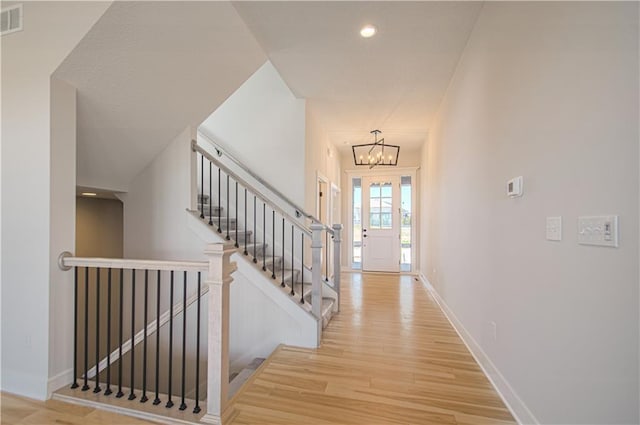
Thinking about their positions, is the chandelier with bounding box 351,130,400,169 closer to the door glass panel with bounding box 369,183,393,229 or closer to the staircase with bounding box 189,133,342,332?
the door glass panel with bounding box 369,183,393,229

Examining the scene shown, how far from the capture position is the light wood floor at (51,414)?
182cm

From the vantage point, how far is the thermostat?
179 centimetres

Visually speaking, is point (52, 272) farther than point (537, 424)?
Yes

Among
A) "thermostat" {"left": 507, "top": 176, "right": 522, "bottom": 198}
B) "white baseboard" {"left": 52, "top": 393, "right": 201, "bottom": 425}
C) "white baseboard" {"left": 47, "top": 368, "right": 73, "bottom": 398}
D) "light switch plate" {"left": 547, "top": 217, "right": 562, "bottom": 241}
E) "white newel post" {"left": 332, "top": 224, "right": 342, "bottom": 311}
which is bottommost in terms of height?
"white baseboard" {"left": 52, "top": 393, "right": 201, "bottom": 425}

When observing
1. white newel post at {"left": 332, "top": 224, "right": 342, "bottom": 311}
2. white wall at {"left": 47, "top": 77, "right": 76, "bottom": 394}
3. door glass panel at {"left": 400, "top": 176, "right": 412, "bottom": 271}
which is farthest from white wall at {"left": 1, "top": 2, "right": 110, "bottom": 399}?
door glass panel at {"left": 400, "top": 176, "right": 412, "bottom": 271}

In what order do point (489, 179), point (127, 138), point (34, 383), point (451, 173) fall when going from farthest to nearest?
point (451, 173) → point (127, 138) → point (489, 179) → point (34, 383)

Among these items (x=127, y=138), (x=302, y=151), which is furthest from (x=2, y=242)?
(x=302, y=151)

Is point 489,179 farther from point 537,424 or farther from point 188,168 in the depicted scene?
point 188,168

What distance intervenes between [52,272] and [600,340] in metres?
3.12

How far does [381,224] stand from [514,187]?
17.4ft

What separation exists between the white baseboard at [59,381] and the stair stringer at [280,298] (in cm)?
135

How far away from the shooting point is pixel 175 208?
3.35 meters

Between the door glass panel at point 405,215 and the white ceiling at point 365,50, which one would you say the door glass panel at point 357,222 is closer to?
the door glass panel at point 405,215

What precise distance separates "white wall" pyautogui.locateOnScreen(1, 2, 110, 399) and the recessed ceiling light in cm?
224
